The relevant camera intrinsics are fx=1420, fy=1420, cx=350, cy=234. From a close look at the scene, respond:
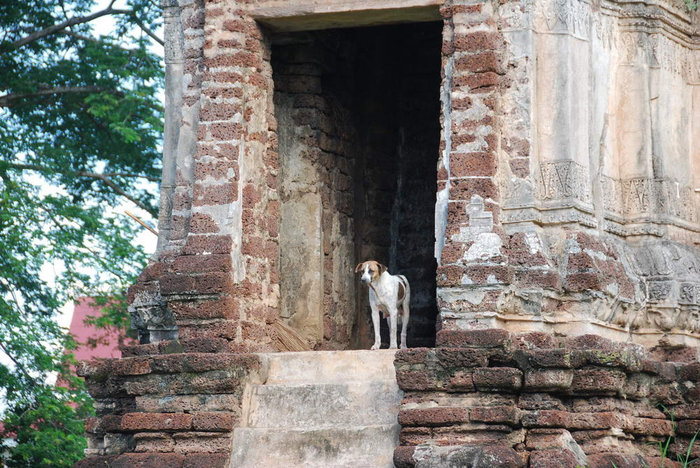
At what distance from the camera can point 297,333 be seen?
12.0 m

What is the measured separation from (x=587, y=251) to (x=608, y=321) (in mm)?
635

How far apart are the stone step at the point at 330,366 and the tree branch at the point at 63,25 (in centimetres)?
829

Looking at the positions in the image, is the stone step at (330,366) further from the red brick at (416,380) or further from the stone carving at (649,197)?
the stone carving at (649,197)

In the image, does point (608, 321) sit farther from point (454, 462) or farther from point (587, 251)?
point (454, 462)

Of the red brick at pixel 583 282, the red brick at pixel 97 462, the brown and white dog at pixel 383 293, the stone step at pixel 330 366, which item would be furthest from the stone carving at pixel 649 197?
the red brick at pixel 97 462

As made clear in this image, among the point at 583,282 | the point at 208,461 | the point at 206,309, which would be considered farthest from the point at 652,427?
the point at 206,309

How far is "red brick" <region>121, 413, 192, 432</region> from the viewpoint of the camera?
9953 millimetres

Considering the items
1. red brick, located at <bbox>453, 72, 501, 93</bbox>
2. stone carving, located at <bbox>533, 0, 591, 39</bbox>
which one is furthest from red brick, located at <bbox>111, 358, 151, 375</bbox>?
stone carving, located at <bbox>533, 0, 591, 39</bbox>

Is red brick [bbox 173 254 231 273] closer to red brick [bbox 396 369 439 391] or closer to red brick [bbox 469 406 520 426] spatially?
red brick [bbox 396 369 439 391]

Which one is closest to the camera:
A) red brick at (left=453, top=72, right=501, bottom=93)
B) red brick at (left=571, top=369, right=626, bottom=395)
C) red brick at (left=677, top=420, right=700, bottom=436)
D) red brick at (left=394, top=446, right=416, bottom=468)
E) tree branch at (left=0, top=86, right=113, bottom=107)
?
red brick at (left=394, top=446, right=416, bottom=468)

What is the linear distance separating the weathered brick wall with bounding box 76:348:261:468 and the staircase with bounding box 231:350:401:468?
15cm

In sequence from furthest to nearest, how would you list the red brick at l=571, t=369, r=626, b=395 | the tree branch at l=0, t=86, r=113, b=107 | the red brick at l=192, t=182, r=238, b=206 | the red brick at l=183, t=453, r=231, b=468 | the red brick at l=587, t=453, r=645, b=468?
1. the tree branch at l=0, t=86, r=113, b=107
2. the red brick at l=192, t=182, r=238, b=206
3. the red brick at l=183, t=453, r=231, b=468
4. the red brick at l=571, t=369, r=626, b=395
5. the red brick at l=587, t=453, r=645, b=468

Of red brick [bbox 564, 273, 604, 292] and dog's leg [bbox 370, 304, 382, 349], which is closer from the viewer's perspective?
red brick [bbox 564, 273, 604, 292]

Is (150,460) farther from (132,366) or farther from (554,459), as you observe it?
(554,459)
